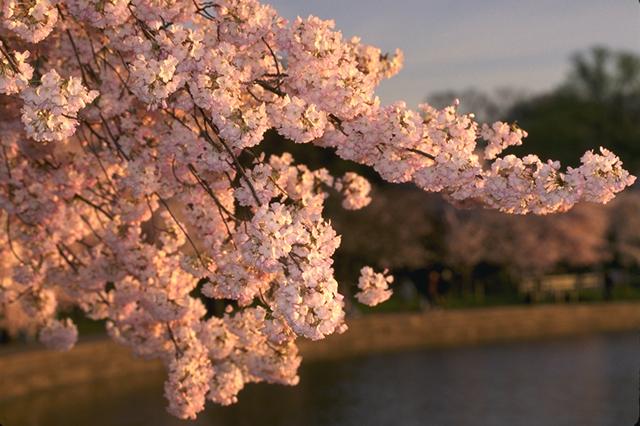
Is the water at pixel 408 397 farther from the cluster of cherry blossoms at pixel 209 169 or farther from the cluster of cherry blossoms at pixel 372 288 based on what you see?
the cluster of cherry blossoms at pixel 372 288

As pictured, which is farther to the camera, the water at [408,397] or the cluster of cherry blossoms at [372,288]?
→ the water at [408,397]

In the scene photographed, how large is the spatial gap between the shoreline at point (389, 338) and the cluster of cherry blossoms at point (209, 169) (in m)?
15.0

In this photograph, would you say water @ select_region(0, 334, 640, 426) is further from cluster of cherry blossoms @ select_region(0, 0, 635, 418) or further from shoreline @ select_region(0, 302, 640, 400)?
cluster of cherry blossoms @ select_region(0, 0, 635, 418)

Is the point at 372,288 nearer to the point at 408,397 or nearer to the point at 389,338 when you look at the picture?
the point at 408,397

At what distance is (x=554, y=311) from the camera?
138 feet

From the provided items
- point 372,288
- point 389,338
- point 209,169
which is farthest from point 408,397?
point 209,169

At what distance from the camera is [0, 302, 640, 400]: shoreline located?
26.8 meters

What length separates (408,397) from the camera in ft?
89.7

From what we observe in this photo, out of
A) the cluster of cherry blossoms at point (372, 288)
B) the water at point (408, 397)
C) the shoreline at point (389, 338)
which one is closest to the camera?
the cluster of cherry blossoms at point (372, 288)

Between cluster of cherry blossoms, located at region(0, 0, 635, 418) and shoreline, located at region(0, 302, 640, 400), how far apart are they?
49.1 ft

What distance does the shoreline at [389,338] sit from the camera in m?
26.8

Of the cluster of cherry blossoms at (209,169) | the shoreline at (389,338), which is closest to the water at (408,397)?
the shoreline at (389,338)

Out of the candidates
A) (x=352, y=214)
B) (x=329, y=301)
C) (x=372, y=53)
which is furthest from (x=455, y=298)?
(x=329, y=301)

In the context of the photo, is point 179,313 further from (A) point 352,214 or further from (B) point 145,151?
(A) point 352,214
